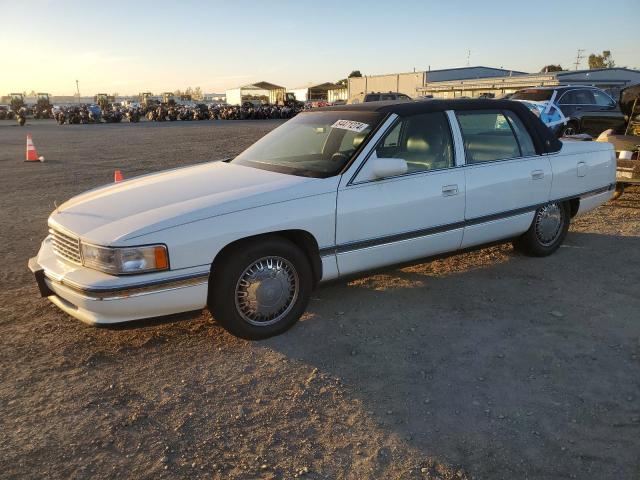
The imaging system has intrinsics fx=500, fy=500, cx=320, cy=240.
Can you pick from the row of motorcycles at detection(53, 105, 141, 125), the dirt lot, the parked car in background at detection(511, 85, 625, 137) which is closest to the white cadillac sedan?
the dirt lot

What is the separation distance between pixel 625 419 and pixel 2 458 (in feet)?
10.1

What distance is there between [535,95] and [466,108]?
10265 millimetres

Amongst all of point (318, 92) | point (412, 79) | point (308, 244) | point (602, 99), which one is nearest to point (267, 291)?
point (308, 244)

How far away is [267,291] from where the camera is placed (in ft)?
11.0

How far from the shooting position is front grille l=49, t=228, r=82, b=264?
3150 millimetres

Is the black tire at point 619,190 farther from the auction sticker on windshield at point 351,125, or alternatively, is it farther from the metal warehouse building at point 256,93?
the metal warehouse building at point 256,93

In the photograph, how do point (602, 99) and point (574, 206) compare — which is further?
point (602, 99)

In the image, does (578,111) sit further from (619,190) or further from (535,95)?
(619,190)

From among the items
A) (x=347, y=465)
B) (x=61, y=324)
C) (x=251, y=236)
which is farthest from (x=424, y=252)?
(x=61, y=324)

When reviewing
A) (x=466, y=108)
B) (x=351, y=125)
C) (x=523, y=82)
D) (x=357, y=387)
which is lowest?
(x=357, y=387)

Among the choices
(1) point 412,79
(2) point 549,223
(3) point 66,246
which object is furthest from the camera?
(1) point 412,79

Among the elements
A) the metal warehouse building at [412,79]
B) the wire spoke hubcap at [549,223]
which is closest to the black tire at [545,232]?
the wire spoke hubcap at [549,223]

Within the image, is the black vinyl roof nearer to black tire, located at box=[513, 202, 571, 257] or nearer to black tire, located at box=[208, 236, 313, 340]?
black tire, located at box=[513, 202, 571, 257]

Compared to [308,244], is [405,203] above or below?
above
